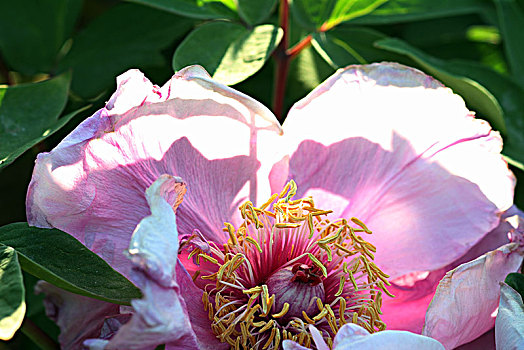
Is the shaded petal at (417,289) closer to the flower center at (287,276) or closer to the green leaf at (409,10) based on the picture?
the flower center at (287,276)

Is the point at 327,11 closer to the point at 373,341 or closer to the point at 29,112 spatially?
the point at 29,112

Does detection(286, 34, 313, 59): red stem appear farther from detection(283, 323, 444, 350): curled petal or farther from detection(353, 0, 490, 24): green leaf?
detection(283, 323, 444, 350): curled petal

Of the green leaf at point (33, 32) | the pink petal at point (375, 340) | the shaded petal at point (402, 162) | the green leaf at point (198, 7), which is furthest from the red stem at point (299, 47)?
the pink petal at point (375, 340)

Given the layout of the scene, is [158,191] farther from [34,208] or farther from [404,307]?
[404,307]

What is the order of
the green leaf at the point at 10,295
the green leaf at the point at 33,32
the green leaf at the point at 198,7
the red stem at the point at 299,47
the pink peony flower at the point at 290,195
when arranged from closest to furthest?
the green leaf at the point at 10,295, the pink peony flower at the point at 290,195, the green leaf at the point at 198,7, the red stem at the point at 299,47, the green leaf at the point at 33,32

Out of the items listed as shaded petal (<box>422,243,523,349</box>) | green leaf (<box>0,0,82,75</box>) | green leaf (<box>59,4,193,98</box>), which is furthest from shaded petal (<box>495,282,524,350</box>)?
green leaf (<box>0,0,82,75</box>)
